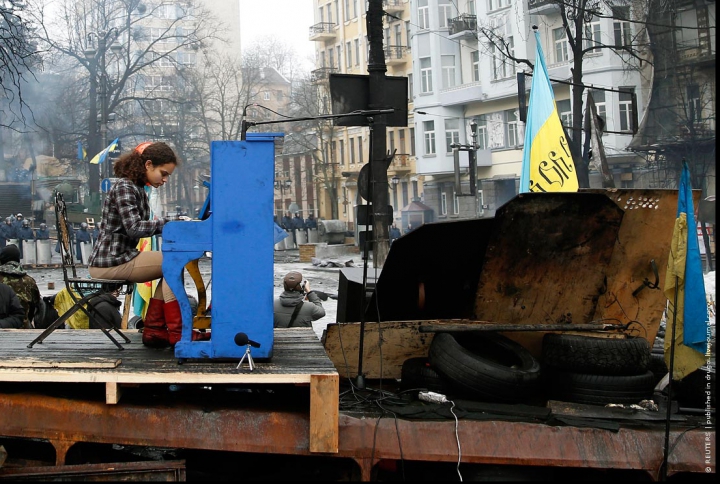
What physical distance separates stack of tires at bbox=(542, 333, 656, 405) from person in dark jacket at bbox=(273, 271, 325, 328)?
2958 mm

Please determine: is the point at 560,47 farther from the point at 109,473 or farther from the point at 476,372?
the point at 109,473

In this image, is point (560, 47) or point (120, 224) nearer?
point (120, 224)

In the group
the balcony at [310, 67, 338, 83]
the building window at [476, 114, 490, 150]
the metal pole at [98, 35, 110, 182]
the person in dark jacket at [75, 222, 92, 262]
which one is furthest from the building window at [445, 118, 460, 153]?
the person in dark jacket at [75, 222, 92, 262]

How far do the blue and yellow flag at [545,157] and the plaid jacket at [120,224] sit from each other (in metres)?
5.53

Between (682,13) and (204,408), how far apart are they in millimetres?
31476

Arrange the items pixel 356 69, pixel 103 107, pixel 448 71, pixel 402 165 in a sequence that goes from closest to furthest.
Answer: pixel 103 107 → pixel 448 71 → pixel 402 165 → pixel 356 69

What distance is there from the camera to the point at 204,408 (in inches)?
209

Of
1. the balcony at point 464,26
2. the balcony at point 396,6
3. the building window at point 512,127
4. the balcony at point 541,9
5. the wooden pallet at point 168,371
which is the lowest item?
the wooden pallet at point 168,371

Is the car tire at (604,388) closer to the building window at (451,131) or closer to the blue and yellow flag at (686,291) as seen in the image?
the blue and yellow flag at (686,291)

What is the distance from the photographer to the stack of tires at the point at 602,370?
19.3 ft

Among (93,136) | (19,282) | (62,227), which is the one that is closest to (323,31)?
(93,136)

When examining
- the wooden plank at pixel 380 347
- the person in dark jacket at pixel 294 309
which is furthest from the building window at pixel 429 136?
the wooden plank at pixel 380 347

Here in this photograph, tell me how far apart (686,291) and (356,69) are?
64358mm

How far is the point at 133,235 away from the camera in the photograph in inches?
230
